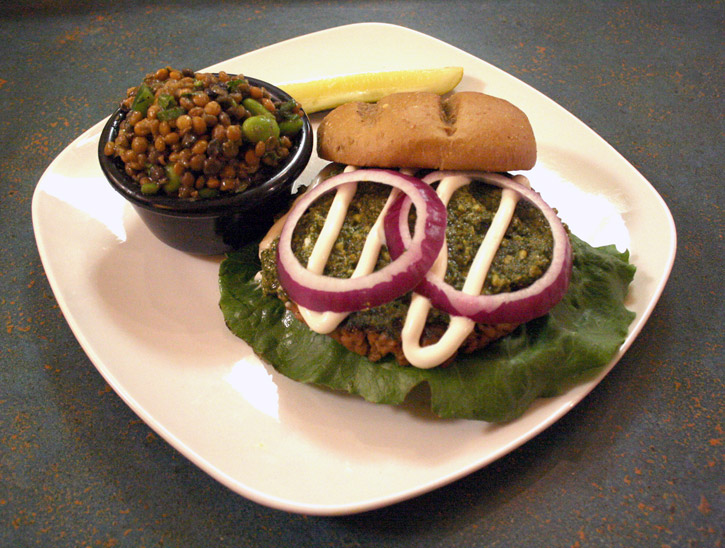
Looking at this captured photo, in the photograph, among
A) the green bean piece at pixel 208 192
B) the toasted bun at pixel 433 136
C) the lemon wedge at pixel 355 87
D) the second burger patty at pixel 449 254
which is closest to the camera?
the second burger patty at pixel 449 254

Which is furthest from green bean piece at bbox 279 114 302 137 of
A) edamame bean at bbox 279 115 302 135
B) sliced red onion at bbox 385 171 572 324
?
Answer: sliced red onion at bbox 385 171 572 324

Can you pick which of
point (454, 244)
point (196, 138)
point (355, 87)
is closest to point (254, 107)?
point (196, 138)

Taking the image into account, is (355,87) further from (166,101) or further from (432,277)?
(432,277)

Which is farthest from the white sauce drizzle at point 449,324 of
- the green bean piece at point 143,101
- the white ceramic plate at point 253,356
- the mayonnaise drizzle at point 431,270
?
the green bean piece at point 143,101

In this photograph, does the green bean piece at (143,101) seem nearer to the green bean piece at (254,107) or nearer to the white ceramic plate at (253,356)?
the green bean piece at (254,107)

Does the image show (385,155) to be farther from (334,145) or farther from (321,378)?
(321,378)
